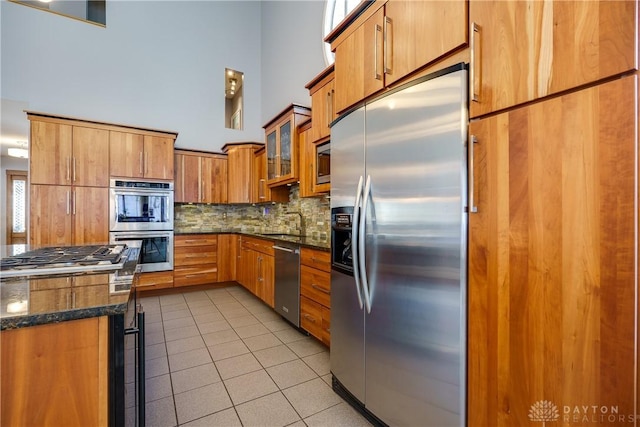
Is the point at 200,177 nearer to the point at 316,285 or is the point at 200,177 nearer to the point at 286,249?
the point at 286,249

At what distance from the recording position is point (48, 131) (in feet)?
11.3

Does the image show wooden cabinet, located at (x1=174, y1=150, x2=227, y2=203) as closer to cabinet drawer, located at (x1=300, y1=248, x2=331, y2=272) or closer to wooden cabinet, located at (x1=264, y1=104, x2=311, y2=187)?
wooden cabinet, located at (x1=264, y1=104, x2=311, y2=187)

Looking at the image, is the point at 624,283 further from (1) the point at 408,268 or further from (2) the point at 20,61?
(2) the point at 20,61

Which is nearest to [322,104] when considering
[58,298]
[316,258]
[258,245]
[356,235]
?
[316,258]

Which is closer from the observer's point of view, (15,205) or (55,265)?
(55,265)

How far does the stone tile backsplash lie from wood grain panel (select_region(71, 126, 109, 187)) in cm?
121

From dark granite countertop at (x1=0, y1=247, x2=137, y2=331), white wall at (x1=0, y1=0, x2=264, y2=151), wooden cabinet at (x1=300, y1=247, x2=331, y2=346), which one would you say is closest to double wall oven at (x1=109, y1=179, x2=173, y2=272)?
white wall at (x1=0, y1=0, x2=264, y2=151)

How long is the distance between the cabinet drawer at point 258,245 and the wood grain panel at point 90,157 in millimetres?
1969

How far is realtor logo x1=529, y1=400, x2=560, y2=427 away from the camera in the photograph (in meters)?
0.89

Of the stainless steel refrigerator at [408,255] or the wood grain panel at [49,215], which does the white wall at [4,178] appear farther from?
the stainless steel refrigerator at [408,255]

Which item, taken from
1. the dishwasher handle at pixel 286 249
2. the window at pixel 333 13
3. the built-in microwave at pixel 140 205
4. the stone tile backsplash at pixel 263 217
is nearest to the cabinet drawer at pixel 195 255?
the built-in microwave at pixel 140 205

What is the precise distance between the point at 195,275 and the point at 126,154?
196 cm

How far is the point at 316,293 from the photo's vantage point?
2.40 metres

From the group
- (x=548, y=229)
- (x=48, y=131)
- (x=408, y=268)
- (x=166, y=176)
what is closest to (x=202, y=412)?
(x=408, y=268)
